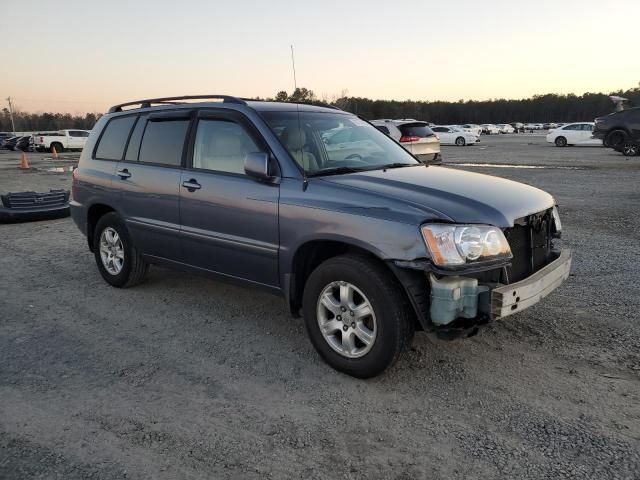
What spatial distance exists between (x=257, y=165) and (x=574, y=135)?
31.3m

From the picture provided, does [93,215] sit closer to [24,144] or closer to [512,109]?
[24,144]

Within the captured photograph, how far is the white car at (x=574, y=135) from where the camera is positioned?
29538 mm

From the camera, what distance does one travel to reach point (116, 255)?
5359 mm

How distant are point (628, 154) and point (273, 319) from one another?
2001 cm

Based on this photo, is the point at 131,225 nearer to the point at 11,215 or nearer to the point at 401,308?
the point at 401,308

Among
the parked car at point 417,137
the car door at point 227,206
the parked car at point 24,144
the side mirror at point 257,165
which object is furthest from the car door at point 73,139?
the side mirror at point 257,165

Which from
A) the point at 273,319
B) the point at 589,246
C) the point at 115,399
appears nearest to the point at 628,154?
the point at 589,246

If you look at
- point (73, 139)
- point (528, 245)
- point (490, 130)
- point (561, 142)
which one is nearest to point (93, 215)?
point (528, 245)

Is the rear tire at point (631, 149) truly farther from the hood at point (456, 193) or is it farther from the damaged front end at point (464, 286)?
the damaged front end at point (464, 286)

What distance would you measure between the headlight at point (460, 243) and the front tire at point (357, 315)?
36cm

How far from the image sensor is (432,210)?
10.2ft

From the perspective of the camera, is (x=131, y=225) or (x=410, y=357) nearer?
(x=410, y=357)

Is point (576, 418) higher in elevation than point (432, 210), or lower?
lower

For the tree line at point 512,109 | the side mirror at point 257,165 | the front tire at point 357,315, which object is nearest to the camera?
the front tire at point 357,315
